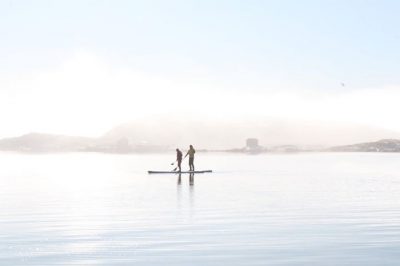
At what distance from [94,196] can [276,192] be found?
1217 cm

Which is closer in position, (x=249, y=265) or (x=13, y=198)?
(x=249, y=265)

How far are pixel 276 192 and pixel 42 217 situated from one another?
62.7ft

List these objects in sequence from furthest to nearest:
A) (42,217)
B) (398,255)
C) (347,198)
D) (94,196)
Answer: (94,196)
(347,198)
(42,217)
(398,255)

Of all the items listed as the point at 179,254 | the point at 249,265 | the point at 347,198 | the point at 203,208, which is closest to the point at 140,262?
the point at 179,254

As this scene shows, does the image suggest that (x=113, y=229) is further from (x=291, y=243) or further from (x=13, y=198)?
(x=13, y=198)

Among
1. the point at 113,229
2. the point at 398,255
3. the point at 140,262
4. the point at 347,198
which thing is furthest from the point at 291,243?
the point at 347,198

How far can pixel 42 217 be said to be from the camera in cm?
2852

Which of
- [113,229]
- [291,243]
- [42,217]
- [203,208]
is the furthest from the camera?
[203,208]

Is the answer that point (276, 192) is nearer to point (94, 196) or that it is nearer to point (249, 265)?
point (94, 196)

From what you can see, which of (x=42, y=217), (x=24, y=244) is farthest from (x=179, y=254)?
(x=42, y=217)

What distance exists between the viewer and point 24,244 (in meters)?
20.2

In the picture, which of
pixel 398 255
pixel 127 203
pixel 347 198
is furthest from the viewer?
pixel 347 198

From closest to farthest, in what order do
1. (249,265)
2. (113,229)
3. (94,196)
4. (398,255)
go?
(249,265), (398,255), (113,229), (94,196)

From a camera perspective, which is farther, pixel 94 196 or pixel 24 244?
pixel 94 196
